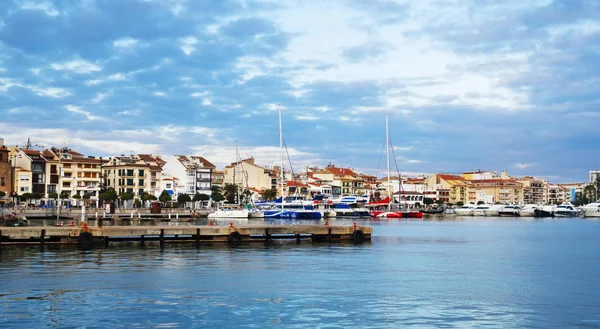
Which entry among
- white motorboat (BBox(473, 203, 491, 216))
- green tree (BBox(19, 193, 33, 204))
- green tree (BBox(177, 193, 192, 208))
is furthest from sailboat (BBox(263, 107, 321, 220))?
white motorboat (BBox(473, 203, 491, 216))

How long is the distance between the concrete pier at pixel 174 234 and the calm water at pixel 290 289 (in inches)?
98.3

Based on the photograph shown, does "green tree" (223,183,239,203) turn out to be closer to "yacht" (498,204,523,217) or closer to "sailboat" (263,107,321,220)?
"sailboat" (263,107,321,220)

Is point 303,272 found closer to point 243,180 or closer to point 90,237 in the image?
point 90,237

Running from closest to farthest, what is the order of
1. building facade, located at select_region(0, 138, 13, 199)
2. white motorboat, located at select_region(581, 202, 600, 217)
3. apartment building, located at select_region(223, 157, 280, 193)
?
building facade, located at select_region(0, 138, 13, 199) → white motorboat, located at select_region(581, 202, 600, 217) → apartment building, located at select_region(223, 157, 280, 193)

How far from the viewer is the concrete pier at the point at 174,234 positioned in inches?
2029

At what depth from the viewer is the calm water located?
24.7 meters

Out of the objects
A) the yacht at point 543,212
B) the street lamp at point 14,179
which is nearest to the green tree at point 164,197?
the street lamp at point 14,179

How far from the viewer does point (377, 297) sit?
29672 mm

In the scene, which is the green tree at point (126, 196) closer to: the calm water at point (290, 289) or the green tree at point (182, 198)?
the green tree at point (182, 198)

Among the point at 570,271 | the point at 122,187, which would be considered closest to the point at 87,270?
the point at 570,271

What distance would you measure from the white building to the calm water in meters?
106

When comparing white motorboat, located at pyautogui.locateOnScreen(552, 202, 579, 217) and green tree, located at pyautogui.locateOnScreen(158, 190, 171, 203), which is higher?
green tree, located at pyautogui.locateOnScreen(158, 190, 171, 203)

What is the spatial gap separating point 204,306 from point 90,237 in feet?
91.4

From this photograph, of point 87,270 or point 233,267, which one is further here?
point 233,267
